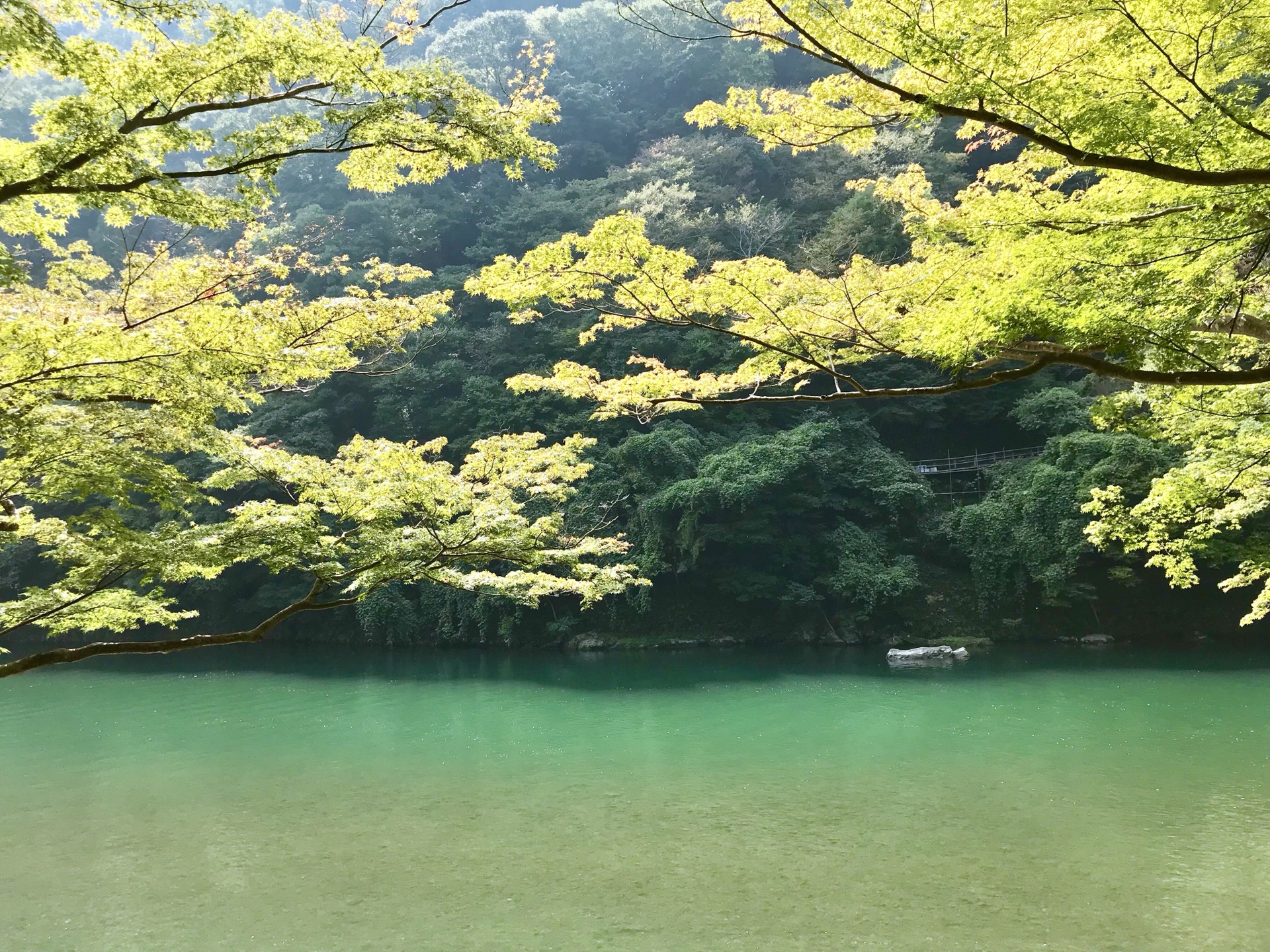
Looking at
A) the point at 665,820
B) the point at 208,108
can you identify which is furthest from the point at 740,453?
the point at 208,108

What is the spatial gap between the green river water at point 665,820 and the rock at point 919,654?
2.04 m

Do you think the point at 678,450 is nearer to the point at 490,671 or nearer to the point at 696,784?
the point at 490,671

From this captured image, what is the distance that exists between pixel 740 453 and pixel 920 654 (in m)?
5.18

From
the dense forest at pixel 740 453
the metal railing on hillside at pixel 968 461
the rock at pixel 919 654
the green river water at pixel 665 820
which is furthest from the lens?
the metal railing on hillside at pixel 968 461

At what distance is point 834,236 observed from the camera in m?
16.6

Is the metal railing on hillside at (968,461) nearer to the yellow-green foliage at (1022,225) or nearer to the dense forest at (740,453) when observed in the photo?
A: the dense forest at (740,453)

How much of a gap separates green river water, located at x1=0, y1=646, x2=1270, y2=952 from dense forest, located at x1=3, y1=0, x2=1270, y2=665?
3.51 m

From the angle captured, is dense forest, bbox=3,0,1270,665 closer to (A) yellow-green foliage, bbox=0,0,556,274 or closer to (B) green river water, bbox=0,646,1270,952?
(B) green river water, bbox=0,646,1270,952

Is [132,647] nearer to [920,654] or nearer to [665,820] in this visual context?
[665,820]

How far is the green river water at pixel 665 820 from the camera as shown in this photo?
166 inches

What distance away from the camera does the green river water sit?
423 cm

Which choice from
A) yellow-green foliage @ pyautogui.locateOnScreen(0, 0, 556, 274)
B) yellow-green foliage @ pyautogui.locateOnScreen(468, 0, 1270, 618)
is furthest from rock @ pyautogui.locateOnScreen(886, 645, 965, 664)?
yellow-green foliage @ pyautogui.locateOnScreen(0, 0, 556, 274)

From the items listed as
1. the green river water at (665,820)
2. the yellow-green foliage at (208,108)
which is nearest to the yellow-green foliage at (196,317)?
the yellow-green foliage at (208,108)

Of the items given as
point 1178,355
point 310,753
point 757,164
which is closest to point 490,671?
point 310,753
